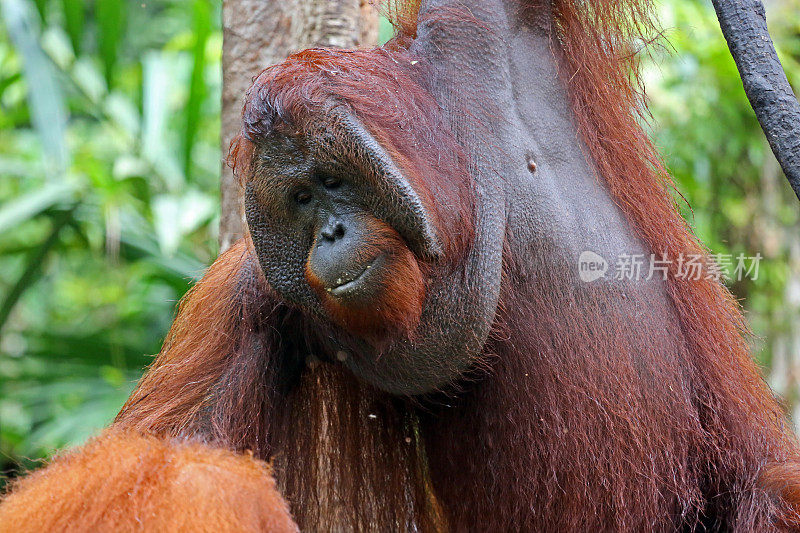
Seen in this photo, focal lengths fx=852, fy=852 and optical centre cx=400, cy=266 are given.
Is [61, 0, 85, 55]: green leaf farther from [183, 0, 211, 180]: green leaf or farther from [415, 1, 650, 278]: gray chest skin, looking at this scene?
[415, 1, 650, 278]: gray chest skin

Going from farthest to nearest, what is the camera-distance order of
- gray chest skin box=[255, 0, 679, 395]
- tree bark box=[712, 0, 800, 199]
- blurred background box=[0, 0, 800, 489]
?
blurred background box=[0, 0, 800, 489]
gray chest skin box=[255, 0, 679, 395]
tree bark box=[712, 0, 800, 199]

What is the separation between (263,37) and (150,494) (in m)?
1.75

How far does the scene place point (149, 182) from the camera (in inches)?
187

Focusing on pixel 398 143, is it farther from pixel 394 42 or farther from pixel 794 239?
pixel 794 239

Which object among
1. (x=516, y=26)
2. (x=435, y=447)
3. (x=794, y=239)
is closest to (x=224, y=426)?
(x=435, y=447)

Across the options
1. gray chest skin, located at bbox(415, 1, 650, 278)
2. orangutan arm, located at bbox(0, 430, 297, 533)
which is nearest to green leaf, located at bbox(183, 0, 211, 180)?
gray chest skin, located at bbox(415, 1, 650, 278)

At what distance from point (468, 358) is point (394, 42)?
85cm

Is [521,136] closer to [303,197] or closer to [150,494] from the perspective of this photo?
[303,197]

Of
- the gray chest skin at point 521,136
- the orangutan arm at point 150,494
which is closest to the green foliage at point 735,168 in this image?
the gray chest skin at point 521,136

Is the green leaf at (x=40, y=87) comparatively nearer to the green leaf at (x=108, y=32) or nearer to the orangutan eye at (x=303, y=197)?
the green leaf at (x=108, y=32)

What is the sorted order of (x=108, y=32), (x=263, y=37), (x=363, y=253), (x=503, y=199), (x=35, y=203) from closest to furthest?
(x=363, y=253) < (x=503, y=199) < (x=263, y=37) < (x=35, y=203) < (x=108, y=32)

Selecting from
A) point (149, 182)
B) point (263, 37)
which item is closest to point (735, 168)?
point (149, 182)

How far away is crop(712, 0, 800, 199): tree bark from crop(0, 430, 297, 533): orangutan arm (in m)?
1.29

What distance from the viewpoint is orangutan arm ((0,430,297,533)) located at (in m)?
1.65
